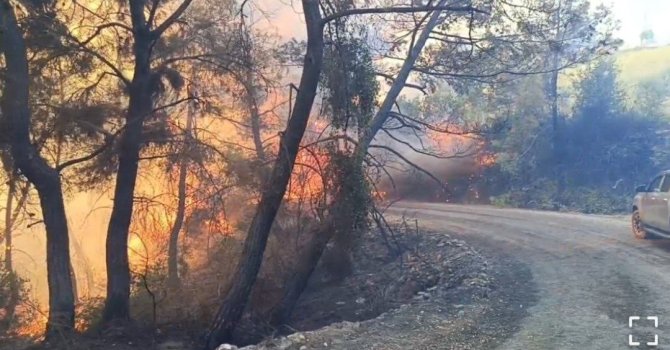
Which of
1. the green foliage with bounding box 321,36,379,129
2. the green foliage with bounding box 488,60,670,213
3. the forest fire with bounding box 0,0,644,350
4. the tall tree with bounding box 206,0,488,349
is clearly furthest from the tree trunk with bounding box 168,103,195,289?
the green foliage with bounding box 488,60,670,213

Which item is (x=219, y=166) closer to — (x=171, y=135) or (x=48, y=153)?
(x=171, y=135)

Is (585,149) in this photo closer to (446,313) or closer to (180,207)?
(180,207)

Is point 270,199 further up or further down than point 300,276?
further up

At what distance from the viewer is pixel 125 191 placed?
1292cm

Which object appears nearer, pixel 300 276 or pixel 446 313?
pixel 446 313

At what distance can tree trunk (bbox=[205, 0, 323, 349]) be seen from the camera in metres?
10.5

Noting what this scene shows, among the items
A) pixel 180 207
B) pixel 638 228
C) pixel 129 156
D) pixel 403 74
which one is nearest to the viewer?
pixel 129 156

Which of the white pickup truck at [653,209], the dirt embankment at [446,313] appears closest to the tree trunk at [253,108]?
the dirt embankment at [446,313]

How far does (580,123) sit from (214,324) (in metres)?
24.8

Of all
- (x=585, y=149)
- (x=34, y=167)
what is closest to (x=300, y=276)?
(x=34, y=167)

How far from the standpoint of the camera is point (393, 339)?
8211 millimetres

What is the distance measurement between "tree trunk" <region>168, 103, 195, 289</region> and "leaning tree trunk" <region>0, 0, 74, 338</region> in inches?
117

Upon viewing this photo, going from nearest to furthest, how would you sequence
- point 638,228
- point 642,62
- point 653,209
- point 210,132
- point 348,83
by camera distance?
point 348,83
point 653,209
point 638,228
point 210,132
point 642,62

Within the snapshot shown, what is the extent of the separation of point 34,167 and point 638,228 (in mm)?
13862
